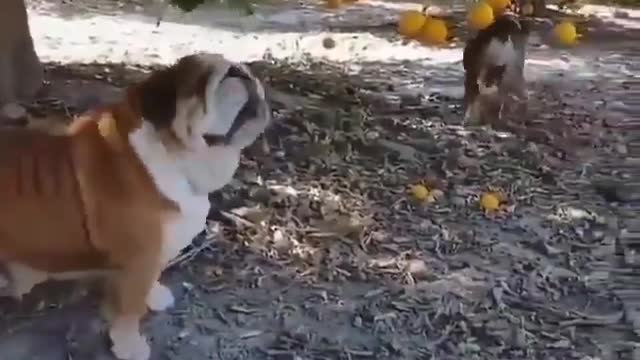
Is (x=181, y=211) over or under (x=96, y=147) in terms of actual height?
under

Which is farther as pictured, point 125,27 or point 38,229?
point 125,27

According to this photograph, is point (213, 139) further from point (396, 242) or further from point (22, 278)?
point (396, 242)

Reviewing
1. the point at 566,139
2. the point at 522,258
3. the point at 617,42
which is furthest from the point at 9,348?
the point at 617,42

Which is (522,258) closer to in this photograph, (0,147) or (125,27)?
(0,147)

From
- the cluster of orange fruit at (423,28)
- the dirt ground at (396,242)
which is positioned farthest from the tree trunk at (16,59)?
the cluster of orange fruit at (423,28)

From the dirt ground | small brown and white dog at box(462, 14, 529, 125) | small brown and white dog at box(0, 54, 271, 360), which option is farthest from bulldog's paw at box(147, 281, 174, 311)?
small brown and white dog at box(462, 14, 529, 125)

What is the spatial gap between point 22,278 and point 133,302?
0.79 ft

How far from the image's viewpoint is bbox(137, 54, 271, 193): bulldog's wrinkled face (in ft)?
5.02

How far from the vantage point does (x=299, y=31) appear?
3.50 metres

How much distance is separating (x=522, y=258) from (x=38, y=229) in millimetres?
925

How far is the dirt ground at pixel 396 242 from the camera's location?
5.85 ft

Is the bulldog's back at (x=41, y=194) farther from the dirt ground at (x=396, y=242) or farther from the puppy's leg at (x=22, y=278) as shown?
the dirt ground at (x=396, y=242)

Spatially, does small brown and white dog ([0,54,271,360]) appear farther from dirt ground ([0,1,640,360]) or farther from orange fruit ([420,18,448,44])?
orange fruit ([420,18,448,44])

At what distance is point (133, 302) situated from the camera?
1.65 metres
